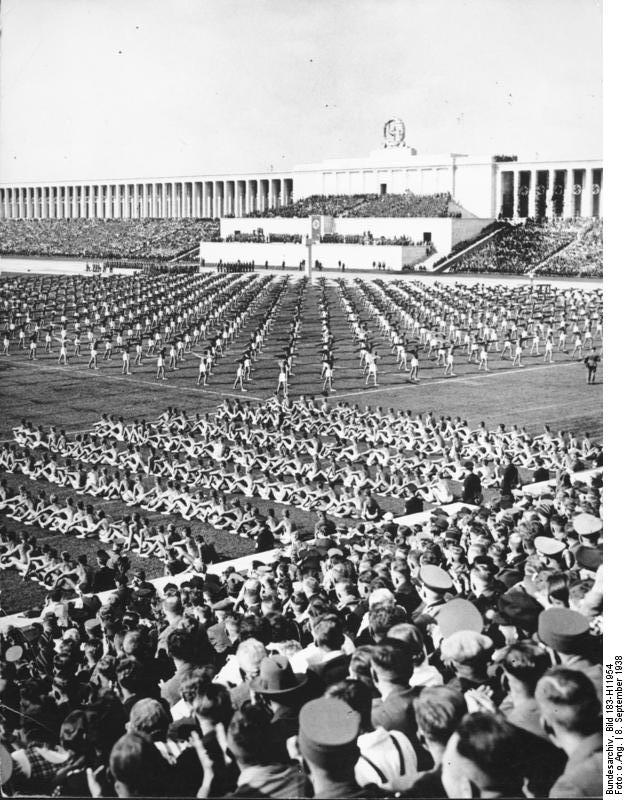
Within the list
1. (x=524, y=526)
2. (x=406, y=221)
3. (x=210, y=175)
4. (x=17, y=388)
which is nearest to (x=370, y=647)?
(x=524, y=526)

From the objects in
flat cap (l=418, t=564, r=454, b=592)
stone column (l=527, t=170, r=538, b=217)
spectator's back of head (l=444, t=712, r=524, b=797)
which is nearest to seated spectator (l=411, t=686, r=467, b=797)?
spectator's back of head (l=444, t=712, r=524, b=797)

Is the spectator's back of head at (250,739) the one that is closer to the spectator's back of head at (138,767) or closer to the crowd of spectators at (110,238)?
the spectator's back of head at (138,767)

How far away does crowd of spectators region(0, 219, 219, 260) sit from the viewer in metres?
90.4

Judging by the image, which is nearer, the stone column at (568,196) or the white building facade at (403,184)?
the stone column at (568,196)

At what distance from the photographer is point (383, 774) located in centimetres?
448

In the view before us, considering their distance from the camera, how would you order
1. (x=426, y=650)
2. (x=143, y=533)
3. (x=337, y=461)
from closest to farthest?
1. (x=426, y=650)
2. (x=143, y=533)
3. (x=337, y=461)

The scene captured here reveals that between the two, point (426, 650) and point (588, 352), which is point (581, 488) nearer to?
point (426, 650)

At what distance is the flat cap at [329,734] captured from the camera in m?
4.30

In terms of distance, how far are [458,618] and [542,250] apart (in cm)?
6194

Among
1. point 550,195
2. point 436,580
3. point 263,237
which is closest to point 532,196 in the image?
point 550,195

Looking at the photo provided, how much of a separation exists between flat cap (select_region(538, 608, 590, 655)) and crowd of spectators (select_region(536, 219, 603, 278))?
5325 centimetres

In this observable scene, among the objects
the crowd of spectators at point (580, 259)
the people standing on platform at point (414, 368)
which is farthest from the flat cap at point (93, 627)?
the crowd of spectators at point (580, 259)

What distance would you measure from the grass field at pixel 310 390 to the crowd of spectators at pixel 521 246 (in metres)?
31.3

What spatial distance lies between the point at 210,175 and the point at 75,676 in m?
103
